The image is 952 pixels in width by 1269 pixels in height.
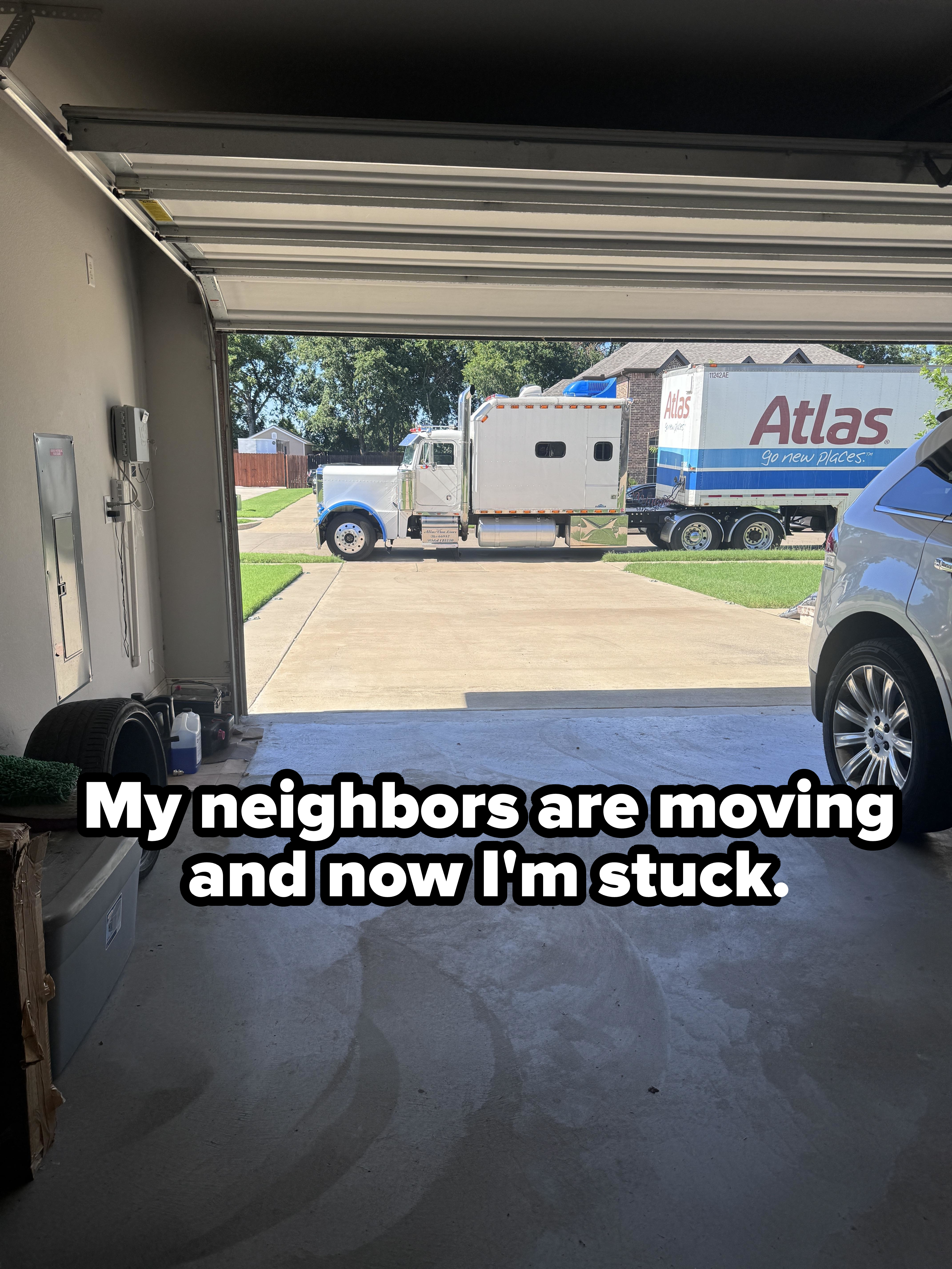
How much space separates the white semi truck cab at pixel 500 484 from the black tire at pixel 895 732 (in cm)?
1285

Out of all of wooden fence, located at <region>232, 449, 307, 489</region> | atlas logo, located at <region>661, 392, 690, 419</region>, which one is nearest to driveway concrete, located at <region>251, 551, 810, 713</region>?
atlas logo, located at <region>661, 392, 690, 419</region>

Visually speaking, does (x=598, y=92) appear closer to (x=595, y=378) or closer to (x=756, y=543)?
(x=756, y=543)

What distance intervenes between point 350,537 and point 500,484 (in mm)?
3094

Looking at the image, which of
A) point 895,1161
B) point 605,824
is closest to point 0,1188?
point 895,1161

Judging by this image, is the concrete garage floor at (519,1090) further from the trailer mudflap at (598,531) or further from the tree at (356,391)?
the tree at (356,391)

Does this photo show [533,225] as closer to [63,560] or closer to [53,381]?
[53,381]

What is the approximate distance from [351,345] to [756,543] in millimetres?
32035

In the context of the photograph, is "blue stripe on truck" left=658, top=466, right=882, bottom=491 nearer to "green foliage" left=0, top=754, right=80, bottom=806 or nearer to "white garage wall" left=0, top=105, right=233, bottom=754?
"white garage wall" left=0, top=105, right=233, bottom=754

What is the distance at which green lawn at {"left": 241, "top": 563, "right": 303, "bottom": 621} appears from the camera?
12.0m

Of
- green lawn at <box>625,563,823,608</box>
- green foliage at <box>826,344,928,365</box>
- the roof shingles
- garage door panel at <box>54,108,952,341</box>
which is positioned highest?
green foliage at <box>826,344,928,365</box>

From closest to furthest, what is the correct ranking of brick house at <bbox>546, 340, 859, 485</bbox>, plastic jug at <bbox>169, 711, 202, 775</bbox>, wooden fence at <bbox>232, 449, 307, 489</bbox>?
plastic jug at <bbox>169, 711, 202, 775</bbox> < brick house at <bbox>546, 340, 859, 485</bbox> < wooden fence at <bbox>232, 449, 307, 489</bbox>

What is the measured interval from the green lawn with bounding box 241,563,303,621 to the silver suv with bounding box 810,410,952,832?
7634 mm

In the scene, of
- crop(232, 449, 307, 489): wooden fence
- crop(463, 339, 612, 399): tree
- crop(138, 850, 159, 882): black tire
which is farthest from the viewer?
crop(463, 339, 612, 399): tree

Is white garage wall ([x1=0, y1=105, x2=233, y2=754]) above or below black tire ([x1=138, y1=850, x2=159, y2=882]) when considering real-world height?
above
